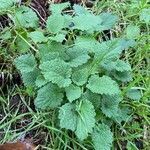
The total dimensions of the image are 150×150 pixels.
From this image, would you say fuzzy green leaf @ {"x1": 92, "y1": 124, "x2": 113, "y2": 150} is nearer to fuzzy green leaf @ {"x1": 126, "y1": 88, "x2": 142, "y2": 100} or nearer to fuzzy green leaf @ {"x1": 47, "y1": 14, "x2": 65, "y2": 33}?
fuzzy green leaf @ {"x1": 126, "y1": 88, "x2": 142, "y2": 100}

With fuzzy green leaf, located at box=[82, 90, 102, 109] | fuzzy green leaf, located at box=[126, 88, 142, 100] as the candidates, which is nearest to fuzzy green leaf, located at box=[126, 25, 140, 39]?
fuzzy green leaf, located at box=[126, 88, 142, 100]

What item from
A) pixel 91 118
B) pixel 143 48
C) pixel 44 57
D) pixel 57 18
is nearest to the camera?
pixel 91 118

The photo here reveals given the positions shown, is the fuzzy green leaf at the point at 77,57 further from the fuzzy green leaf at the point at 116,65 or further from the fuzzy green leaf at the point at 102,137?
the fuzzy green leaf at the point at 102,137

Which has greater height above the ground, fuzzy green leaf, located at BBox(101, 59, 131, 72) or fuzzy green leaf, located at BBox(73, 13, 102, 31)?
fuzzy green leaf, located at BBox(73, 13, 102, 31)

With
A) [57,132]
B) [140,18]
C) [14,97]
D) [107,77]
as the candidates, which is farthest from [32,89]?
[140,18]

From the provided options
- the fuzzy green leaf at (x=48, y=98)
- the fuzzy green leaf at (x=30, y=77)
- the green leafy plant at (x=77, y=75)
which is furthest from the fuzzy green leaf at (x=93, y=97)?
the fuzzy green leaf at (x=30, y=77)

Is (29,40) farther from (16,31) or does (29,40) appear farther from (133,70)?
(133,70)
